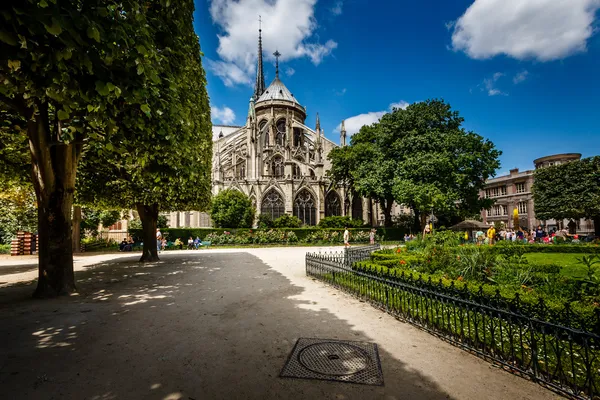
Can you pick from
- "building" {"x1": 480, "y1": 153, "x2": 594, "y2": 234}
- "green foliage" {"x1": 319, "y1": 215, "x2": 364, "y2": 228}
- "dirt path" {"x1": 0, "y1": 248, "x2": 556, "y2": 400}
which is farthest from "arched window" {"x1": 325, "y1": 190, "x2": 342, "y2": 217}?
"dirt path" {"x1": 0, "y1": 248, "x2": 556, "y2": 400}

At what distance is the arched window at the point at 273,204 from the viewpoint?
38.6 m

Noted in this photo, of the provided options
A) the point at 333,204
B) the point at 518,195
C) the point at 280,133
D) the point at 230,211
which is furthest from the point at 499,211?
the point at 230,211

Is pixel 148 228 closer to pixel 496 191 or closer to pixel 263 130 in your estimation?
pixel 263 130

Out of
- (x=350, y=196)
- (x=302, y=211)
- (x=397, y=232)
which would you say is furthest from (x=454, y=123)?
(x=302, y=211)

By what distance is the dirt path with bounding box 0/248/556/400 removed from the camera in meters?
3.07

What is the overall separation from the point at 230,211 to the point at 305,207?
38.8 feet

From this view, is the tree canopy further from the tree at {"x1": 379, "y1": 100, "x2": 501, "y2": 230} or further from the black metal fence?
the black metal fence

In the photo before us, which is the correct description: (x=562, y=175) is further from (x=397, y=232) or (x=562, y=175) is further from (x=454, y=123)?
(x=397, y=232)

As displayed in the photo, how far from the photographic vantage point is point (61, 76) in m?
3.80

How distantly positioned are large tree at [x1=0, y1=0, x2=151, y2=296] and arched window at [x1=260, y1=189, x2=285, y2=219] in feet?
103

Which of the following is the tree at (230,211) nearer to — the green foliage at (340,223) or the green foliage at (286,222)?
the green foliage at (286,222)

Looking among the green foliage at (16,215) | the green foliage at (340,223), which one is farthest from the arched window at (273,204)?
the green foliage at (16,215)

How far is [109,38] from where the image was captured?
3.78m

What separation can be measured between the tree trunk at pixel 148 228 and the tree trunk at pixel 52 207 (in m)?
6.21
